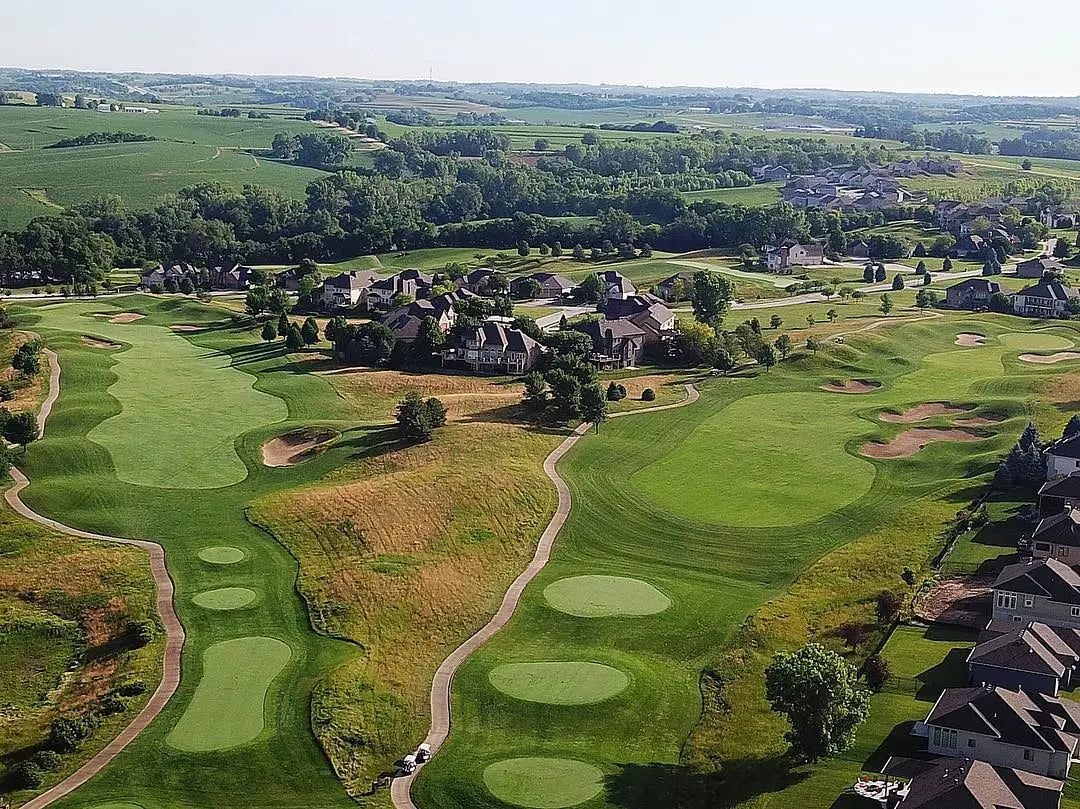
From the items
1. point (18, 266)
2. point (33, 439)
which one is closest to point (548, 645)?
point (33, 439)

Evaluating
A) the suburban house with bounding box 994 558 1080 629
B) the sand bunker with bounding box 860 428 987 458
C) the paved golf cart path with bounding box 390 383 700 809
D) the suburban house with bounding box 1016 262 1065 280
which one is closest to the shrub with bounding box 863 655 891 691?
the suburban house with bounding box 994 558 1080 629

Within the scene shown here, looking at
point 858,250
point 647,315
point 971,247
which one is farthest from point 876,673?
point 858,250

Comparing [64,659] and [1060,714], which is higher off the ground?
[1060,714]

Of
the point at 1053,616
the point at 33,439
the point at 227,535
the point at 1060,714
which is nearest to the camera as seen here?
the point at 1060,714

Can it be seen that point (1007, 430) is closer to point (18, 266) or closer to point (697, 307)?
point (697, 307)

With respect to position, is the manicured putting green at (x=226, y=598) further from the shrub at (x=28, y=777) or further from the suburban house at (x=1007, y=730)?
the suburban house at (x=1007, y=730)

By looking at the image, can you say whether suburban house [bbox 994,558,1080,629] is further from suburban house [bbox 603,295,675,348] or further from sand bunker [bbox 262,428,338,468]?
suburban house [bbox 603,295,675,348]

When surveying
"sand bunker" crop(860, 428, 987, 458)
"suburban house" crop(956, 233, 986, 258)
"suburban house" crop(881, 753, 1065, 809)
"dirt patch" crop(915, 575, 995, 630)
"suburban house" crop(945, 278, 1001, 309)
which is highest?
"suburban house" crop(956, 233, 986, 258)
